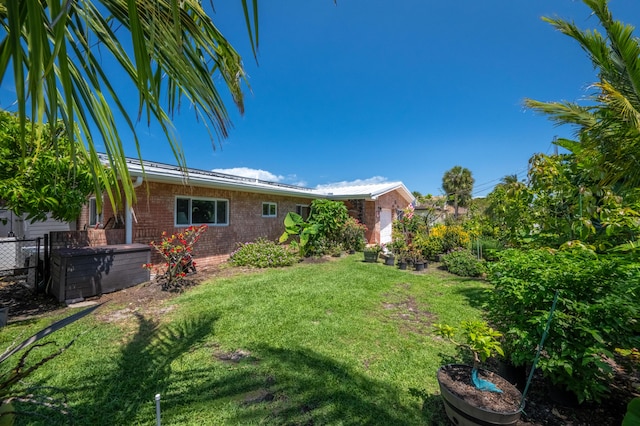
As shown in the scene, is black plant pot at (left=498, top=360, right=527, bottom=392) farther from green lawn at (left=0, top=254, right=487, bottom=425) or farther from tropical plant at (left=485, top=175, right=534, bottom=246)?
tropical plant at (left=485, top=175, right=534, bottom=246)

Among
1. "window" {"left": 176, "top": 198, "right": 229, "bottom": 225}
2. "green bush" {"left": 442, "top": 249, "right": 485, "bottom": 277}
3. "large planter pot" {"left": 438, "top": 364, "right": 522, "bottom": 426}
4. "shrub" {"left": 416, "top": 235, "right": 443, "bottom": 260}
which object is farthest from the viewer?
"shrub" {"left": 416, "top": 235, "right": 443, "bottom": 260}

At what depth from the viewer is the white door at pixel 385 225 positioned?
16297 millimetres

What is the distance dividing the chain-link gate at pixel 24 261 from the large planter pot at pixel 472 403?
8320 millimetres

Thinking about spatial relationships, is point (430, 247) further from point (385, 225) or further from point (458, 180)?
point (458, 180)

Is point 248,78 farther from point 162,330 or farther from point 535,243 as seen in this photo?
point 535,243

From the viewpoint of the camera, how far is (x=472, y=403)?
2.29m

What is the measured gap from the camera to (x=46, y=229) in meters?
9.80

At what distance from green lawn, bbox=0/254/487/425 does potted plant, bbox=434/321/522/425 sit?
1.33 feet

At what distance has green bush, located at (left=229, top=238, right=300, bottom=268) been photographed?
9578mm

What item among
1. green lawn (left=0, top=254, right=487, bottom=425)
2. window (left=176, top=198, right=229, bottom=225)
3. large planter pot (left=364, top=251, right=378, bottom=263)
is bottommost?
green lawn (left=0, top=254, right=487, bottom=425)

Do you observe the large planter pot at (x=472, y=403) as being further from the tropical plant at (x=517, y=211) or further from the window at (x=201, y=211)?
the window at (x=201, y=211)

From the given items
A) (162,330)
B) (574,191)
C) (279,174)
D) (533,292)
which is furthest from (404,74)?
(279,174)

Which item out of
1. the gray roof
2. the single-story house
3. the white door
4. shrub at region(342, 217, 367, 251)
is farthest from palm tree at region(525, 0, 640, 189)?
the white door

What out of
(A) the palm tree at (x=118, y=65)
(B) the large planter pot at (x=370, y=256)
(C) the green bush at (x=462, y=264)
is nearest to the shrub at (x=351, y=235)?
(B) the large planter pot at (x=370, y=256)
